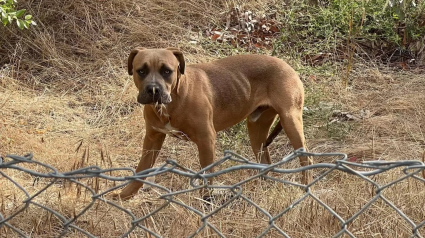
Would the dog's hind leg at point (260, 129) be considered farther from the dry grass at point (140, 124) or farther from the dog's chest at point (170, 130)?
the dog's chest at point (170, 130)

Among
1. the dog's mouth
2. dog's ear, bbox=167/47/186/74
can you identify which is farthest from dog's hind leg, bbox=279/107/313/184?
the dog's mouth

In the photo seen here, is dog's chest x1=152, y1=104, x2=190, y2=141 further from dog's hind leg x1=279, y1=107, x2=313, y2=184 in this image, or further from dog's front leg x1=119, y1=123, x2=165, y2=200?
dog's hind leg x1=279, y1=107, x2=313, y2=184

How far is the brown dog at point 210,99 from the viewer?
509cm

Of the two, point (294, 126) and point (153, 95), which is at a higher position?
point (153, 95)

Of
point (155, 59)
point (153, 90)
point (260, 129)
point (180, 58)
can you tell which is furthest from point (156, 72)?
point (260, 129)

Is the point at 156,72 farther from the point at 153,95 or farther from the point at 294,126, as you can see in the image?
the point at 294,126

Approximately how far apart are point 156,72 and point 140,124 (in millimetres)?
1927

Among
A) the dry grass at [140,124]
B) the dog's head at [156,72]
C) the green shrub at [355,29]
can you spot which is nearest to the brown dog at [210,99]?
the dog's head at [156,72]

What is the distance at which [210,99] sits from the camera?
18.5 feet

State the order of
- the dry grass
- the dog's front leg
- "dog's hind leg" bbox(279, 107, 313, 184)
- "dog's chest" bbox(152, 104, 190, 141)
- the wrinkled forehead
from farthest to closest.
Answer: "dog's hind leg" bbox(279, 107, 313, 184), the dog's front leg, "dog's chest" bbox(152, 104, 190, 141), the wrinkled forehead, the dry grass


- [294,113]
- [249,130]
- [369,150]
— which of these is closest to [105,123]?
[249,130]

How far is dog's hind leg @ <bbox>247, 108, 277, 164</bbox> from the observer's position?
6188 mm

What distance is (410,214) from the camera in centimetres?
394

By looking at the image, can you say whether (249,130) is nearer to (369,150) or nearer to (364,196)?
(369,150)
